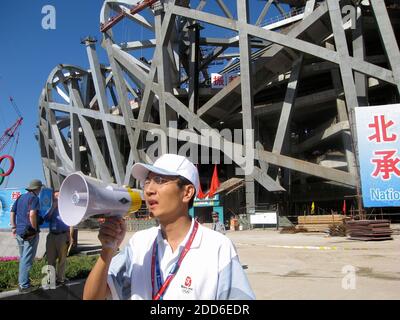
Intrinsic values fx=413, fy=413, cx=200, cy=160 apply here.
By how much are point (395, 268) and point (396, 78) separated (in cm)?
1481

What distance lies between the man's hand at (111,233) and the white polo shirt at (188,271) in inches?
7.4

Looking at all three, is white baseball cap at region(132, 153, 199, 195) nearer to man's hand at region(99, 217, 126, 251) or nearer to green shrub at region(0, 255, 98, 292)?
man's hand at region(99, 217, 126, 251)

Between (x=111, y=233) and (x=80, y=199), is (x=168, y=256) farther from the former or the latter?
(x=80, y=199)

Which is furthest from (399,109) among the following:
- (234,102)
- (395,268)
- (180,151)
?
(180,151)

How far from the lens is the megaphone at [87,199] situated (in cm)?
187

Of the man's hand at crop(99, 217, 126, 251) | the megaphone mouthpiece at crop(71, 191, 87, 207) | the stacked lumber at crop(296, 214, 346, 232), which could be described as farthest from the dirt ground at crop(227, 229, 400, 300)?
the stacked lumber at crop(296, 214, 346, 232)

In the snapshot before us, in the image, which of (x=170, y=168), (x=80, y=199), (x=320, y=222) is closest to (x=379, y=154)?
(x=320, y=222)

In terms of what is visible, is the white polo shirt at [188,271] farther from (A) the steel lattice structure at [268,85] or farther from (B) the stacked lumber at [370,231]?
(A) the steel lattice structure at [268,85]

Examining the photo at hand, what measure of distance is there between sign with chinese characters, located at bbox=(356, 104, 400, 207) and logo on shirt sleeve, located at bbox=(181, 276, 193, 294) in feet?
52.0

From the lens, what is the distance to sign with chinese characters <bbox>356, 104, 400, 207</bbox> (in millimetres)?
16312

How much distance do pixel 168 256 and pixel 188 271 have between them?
6.4 inches

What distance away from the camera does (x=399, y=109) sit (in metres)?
17.3

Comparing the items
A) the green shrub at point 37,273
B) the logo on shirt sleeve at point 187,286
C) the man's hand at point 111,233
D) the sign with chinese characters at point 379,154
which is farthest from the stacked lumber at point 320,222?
the man's hand at point 111,233

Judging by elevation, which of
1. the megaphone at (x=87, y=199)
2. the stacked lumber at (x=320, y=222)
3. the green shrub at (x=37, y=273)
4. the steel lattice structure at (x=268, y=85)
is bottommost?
the stacked lumber at (x=320, y=222)
